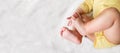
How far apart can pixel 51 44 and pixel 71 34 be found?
85 mm

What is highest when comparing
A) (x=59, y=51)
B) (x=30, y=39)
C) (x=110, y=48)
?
(x=30, y=39)

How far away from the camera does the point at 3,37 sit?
1100 millimetres

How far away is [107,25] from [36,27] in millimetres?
285

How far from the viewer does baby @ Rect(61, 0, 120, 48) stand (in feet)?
3.30

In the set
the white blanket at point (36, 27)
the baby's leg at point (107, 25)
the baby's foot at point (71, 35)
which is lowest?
the baby's leg at point (107, 25)

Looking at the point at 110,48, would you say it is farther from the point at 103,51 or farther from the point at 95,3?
the point at 95,3

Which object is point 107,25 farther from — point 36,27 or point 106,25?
point 36,27

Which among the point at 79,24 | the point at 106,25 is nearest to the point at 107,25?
the point at 106,25

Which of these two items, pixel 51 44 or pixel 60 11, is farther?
pixel 60 11

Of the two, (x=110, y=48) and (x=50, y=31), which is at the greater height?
(x=50, y=31)

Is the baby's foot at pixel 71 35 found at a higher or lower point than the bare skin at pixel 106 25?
higher

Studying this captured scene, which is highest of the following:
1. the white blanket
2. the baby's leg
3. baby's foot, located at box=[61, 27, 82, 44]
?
the white blanket

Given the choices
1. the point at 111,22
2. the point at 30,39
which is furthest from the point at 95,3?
the point at 30,39

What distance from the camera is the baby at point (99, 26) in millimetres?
1005
